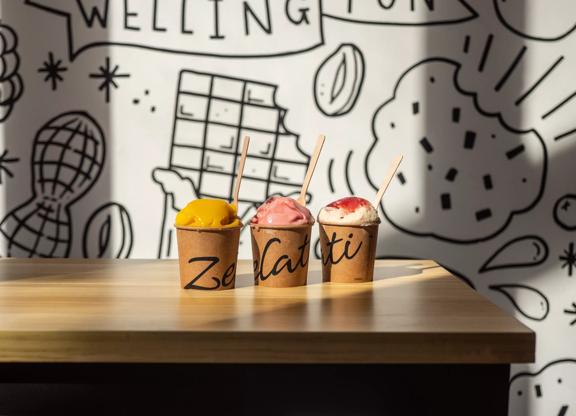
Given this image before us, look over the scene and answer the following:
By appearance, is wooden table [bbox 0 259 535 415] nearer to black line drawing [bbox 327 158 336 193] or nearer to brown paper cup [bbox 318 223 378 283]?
brown paper cup [bbox 318 223 378 283]

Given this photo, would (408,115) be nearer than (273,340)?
No

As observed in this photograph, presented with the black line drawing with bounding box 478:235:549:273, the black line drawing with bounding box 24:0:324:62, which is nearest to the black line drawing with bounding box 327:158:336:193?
the black line drawing with bounding box 24:0:324:62

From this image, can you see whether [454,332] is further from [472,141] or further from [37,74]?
[37,74]

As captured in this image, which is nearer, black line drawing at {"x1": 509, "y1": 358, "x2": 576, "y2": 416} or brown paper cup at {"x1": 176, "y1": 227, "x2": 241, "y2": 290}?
brown paper cup at {"x1": 176, "y1": 227, "x2": 241, "y2": 290}

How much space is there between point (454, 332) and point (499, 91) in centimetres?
114

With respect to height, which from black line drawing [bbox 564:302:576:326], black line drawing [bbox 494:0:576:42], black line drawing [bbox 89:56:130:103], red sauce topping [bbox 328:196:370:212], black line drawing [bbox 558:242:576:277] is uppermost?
black line drawing [bbox 494:0:576:42]

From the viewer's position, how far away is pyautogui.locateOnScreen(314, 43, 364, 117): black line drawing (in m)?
1.79

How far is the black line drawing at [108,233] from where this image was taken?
1813 millimetres

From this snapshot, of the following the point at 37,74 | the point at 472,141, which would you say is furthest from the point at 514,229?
the point at 37,74

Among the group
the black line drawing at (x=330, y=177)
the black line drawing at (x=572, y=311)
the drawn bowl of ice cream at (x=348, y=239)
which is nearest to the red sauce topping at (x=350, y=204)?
the drawn bowl of ice cream at (x=348, y=239)

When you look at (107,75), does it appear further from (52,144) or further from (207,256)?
(207,256)

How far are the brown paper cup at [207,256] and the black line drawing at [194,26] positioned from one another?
31.6 inches

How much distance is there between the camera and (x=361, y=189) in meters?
1.82

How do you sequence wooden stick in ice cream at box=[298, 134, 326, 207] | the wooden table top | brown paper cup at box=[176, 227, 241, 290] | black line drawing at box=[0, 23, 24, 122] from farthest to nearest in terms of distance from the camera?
black line drawing at box=[0, 23, 24, 122] < wooden stick in ice cream at box=[298, 134, 326, 207] < brown paper cup at box=[176, 227, 241, 290] < the wooden table top
